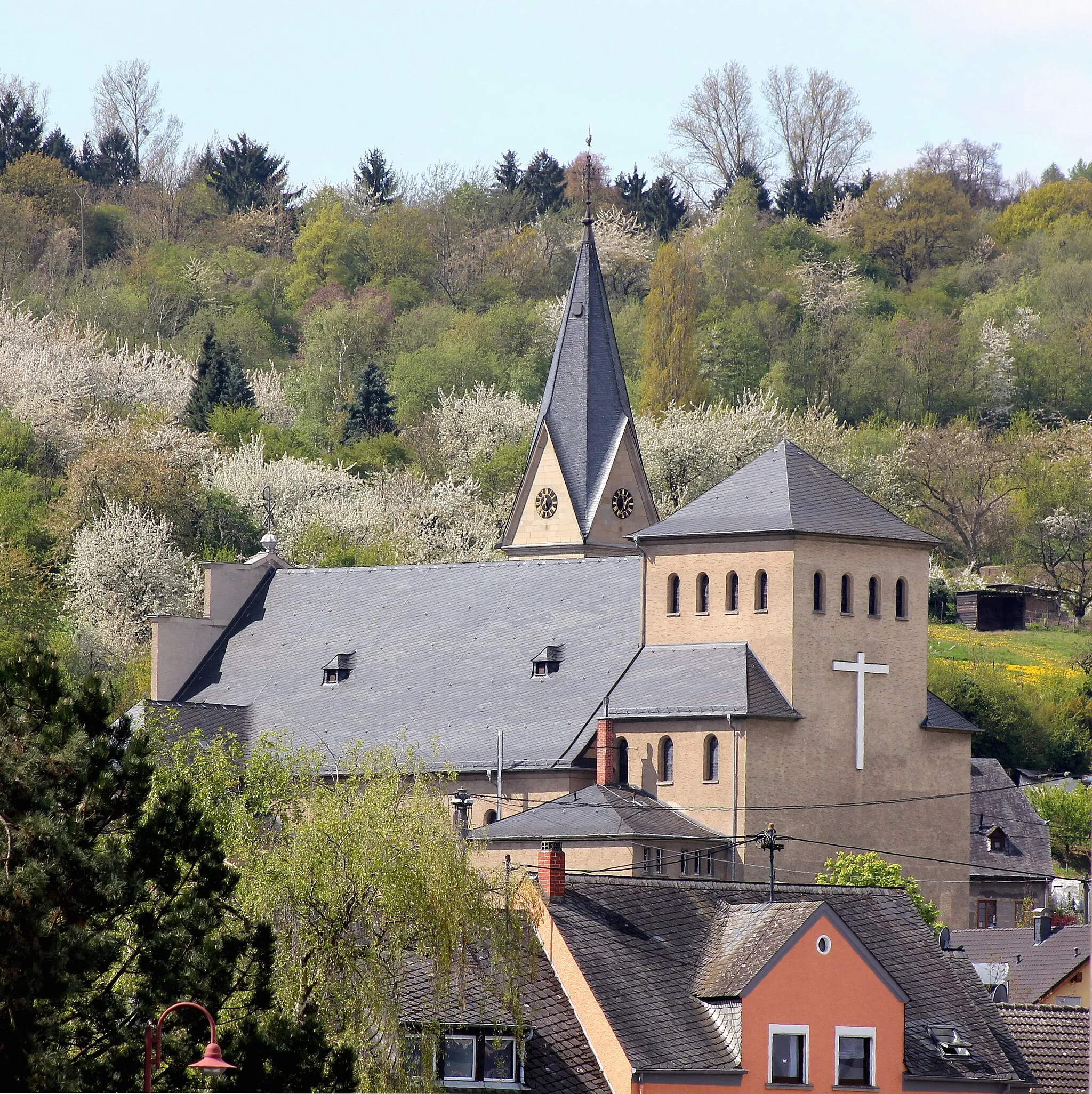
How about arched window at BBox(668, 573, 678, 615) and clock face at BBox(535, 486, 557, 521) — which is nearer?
arched window at BBox(668, 573, 678, 615)

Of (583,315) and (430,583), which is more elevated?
(583,315)

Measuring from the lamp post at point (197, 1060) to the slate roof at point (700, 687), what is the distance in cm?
2635

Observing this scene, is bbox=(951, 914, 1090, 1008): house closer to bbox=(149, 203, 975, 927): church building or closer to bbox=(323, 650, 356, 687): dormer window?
bbox=(149, 203, 975, 927): church building

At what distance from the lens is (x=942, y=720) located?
55.0m

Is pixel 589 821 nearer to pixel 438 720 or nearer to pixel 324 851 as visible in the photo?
pixel 438 720

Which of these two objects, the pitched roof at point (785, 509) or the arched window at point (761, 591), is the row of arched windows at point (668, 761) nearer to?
the arched window at point (761, 591)

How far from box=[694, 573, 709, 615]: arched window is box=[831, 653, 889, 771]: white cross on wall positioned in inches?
113

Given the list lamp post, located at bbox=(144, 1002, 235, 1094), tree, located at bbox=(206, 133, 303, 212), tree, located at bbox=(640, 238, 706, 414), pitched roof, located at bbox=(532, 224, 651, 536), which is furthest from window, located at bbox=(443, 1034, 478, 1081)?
tree, located at bbox=(206, 133, 303, 212)

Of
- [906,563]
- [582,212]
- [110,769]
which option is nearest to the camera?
[110,769]

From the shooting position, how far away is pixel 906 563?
5506 cm

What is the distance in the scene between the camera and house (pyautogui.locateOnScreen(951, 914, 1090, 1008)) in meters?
53.4

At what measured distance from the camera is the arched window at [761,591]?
177 ft

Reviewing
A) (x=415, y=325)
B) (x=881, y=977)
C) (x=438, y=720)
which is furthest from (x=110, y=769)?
(x=415, y=325)

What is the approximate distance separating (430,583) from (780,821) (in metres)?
12.7
